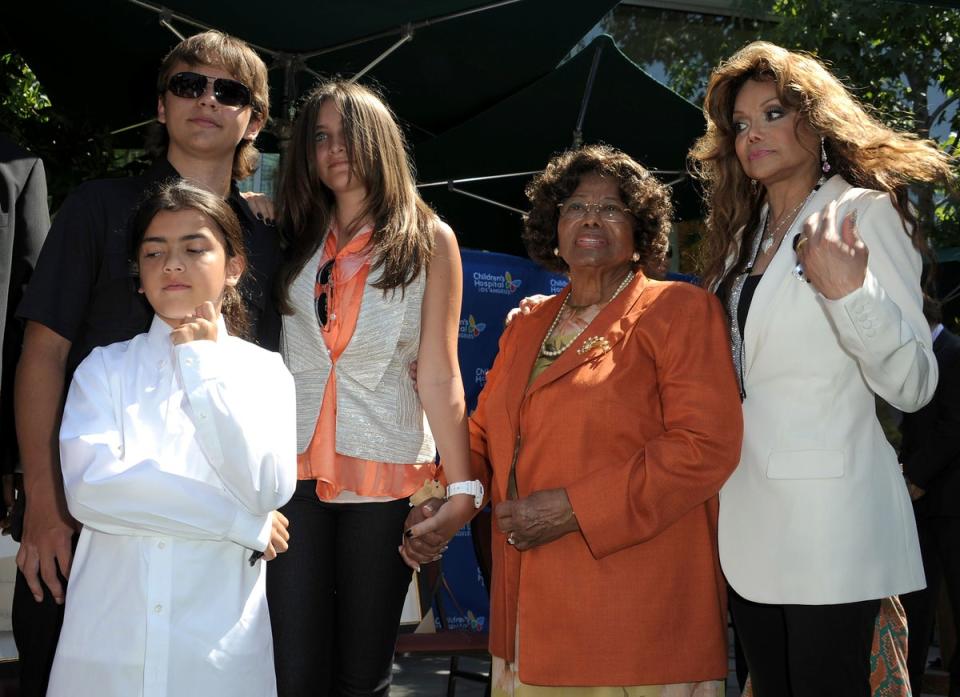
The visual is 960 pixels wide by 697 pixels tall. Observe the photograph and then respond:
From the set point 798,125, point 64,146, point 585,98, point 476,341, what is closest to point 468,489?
point 798,125

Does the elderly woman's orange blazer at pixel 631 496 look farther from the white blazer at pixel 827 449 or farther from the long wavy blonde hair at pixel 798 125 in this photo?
the long wavy blonde hair at pixel 798 125

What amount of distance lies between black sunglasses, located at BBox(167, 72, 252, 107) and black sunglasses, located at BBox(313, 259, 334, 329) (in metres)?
0.52

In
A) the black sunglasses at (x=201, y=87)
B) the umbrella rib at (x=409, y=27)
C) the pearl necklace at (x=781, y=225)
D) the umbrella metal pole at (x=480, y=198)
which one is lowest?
the pearl necklace at (x=781, y=225)

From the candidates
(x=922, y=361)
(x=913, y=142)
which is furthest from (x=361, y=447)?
(x=913, y=142)

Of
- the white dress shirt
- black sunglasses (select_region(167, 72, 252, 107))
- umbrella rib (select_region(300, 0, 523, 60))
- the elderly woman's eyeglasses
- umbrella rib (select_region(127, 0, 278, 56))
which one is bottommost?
the white dress shirt

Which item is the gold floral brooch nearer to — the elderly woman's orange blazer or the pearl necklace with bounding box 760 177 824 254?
the elderly woman's orange blazer

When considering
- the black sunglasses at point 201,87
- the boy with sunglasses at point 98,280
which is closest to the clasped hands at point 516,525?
the boy with sunglasses at point 98,280

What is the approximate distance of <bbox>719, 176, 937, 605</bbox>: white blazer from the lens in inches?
102

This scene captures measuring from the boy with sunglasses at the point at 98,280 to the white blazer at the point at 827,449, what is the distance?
1302mm

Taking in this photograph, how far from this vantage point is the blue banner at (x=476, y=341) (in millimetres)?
5496

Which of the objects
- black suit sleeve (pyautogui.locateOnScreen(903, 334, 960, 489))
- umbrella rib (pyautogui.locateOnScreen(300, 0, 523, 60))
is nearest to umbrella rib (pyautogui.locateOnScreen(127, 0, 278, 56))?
umbrella rib (pyautogui.locateOnScreen(300, 0, 523, 60))

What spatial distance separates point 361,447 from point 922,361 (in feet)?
4.40

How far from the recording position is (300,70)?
5.37m

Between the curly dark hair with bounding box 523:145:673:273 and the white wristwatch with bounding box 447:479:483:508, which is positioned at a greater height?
the curly dark hair with bounding box 523:145:673:273
